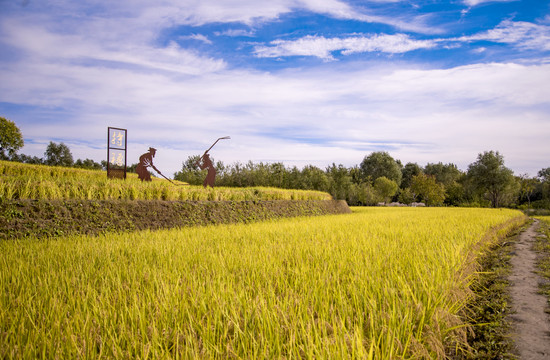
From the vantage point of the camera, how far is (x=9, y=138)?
27.4 meters

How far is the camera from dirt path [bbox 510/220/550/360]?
2.11 meters

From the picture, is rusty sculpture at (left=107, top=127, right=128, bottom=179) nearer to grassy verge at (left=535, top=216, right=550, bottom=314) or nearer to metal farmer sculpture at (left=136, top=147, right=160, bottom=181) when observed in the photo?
metal farmer sculpture at (left=136, top=147, right=160, bottom=181)

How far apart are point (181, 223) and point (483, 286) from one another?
6.73 m

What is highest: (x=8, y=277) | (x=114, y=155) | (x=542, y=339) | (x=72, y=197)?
(x=114, y=155)

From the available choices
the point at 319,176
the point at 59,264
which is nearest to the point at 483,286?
the point at 59,264

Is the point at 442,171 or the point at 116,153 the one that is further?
the point at 442,171

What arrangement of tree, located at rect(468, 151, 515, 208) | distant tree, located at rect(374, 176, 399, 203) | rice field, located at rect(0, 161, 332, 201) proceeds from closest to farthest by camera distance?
rice field, located at rect(0, 161, 332, 201)
tree, located at rect(468, 151, 515, 208)
distant tree, located at rect(374, 176, 399, 203)

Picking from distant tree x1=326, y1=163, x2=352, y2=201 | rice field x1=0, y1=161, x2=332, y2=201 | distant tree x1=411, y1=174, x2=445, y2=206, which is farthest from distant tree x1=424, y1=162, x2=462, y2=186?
rice field x1=0, y1=161, x2=332, y2=201

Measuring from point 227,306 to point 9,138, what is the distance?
1423 inches

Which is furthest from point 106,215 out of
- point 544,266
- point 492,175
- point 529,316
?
point 492,175

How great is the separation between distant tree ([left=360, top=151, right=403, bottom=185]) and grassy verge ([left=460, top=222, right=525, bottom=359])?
57.0 meters

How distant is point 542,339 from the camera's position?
2254 millimetres

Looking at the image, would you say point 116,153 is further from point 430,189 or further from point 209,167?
point 430,189

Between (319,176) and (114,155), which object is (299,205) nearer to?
(114,155)
